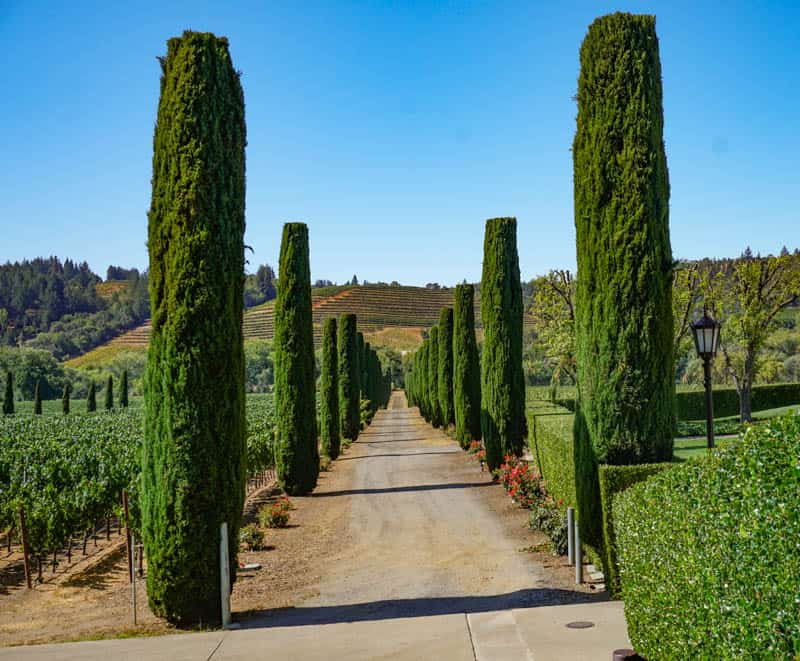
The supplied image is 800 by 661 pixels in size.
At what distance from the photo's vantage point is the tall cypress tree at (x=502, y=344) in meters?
17.8

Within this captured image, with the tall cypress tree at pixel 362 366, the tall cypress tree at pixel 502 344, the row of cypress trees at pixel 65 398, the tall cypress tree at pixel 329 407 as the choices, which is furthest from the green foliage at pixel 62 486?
the row of cypress trees at pixel 65 398

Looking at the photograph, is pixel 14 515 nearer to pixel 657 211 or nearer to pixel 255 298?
pixel 657 211

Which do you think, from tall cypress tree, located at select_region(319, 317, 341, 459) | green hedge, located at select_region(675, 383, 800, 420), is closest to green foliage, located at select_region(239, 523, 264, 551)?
tall cypress tree, located at select_region(319, 317, 341, 459)

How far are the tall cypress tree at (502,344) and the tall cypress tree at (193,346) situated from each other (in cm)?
1053

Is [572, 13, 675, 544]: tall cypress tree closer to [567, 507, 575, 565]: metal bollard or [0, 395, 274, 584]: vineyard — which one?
[567, 507, 575, 565]: metal bollard

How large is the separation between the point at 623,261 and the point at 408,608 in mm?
4394

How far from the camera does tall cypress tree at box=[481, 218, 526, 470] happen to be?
58.4 feet

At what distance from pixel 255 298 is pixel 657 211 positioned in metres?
176

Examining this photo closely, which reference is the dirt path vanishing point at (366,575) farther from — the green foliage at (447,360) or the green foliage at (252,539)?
the green foliage at (447,360)

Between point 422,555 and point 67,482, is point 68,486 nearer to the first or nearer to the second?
point 67,482

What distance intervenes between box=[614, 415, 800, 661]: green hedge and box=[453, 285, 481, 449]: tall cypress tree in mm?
19374

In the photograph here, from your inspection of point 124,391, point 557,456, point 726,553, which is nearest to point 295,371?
point 557,456

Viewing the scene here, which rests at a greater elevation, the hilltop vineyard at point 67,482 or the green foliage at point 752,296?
the green foliage at point 752,296

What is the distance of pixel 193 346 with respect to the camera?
7609 mm
